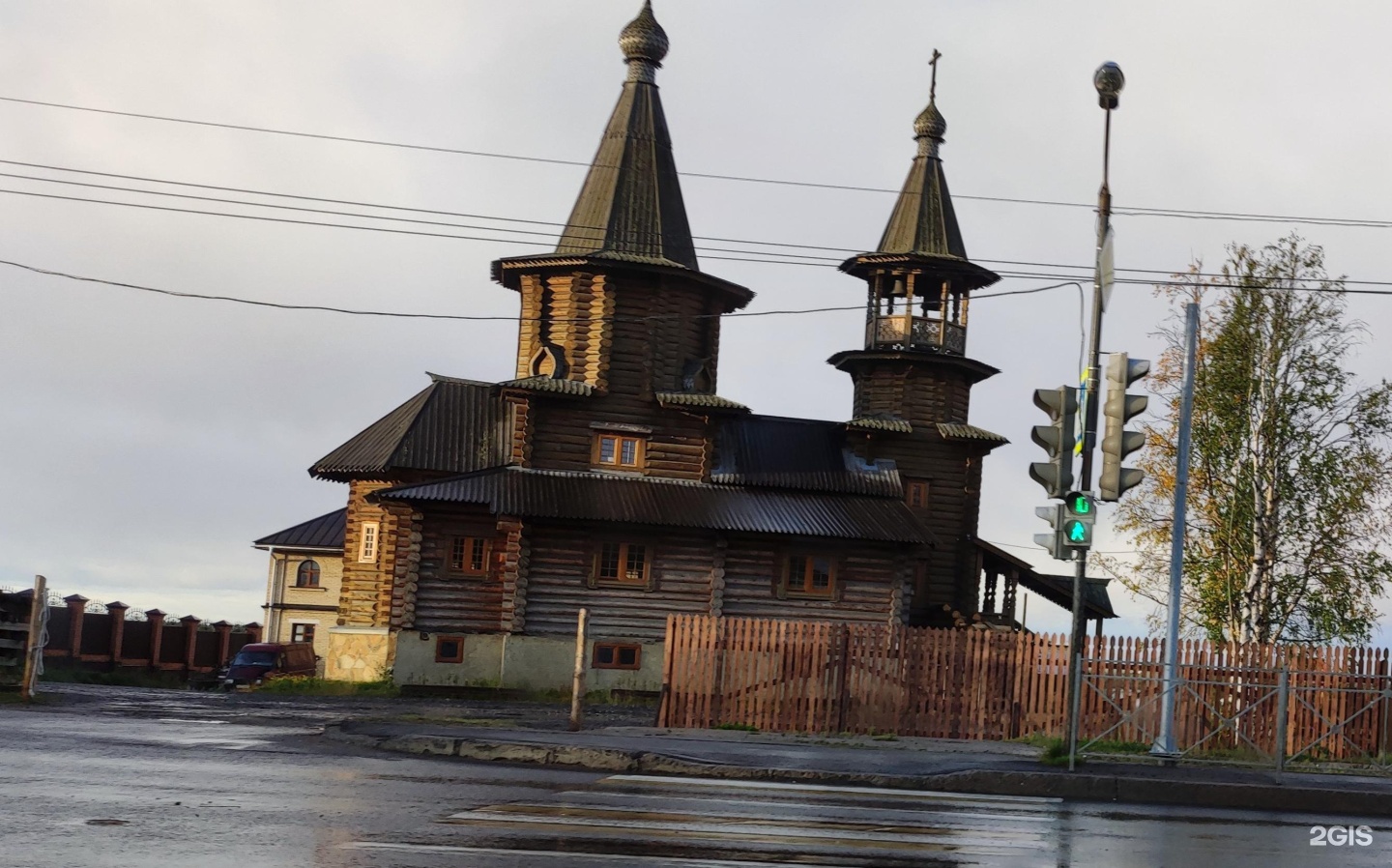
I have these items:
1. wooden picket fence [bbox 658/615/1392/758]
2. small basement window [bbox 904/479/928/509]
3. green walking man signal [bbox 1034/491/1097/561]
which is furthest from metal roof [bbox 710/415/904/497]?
green walking man signal [bbox 1034/491/1097/561]

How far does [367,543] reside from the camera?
39.6 meters

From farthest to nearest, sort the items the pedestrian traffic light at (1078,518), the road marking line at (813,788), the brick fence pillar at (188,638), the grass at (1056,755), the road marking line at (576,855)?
the brick fence pillar at (188,638) < the grass at (1056,755) < the pedestrian traffic light at (1078,518) < the road marking line at (813,788) < the road marking line at (576,855)

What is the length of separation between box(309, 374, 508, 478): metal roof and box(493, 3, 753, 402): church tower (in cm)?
174

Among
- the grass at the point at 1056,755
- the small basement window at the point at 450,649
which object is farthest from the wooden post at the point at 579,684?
the small basement window at the point at 450,649

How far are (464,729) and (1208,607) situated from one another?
886 inches

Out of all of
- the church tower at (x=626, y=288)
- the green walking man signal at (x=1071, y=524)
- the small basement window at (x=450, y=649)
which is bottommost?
the small basement window at (x=450, y=649)

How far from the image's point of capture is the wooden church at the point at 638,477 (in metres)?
36.8

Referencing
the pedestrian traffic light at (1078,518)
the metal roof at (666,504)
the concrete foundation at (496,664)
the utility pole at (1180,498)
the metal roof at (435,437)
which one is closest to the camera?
the pedestrian traffic light at (1078,518)

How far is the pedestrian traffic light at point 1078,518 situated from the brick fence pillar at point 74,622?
35.7m

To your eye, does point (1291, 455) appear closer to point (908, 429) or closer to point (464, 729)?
point (908, 429)

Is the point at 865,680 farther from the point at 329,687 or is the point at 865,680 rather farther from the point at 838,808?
the point at 329,687

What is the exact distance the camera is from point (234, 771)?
1362 cm

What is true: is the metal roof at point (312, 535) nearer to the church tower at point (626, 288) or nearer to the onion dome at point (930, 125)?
the church tower at point (626, 288)

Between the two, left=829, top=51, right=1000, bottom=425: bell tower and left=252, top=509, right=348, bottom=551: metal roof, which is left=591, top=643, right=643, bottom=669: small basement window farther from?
left=252, top=509, right=348, bottom=551: metal roof
